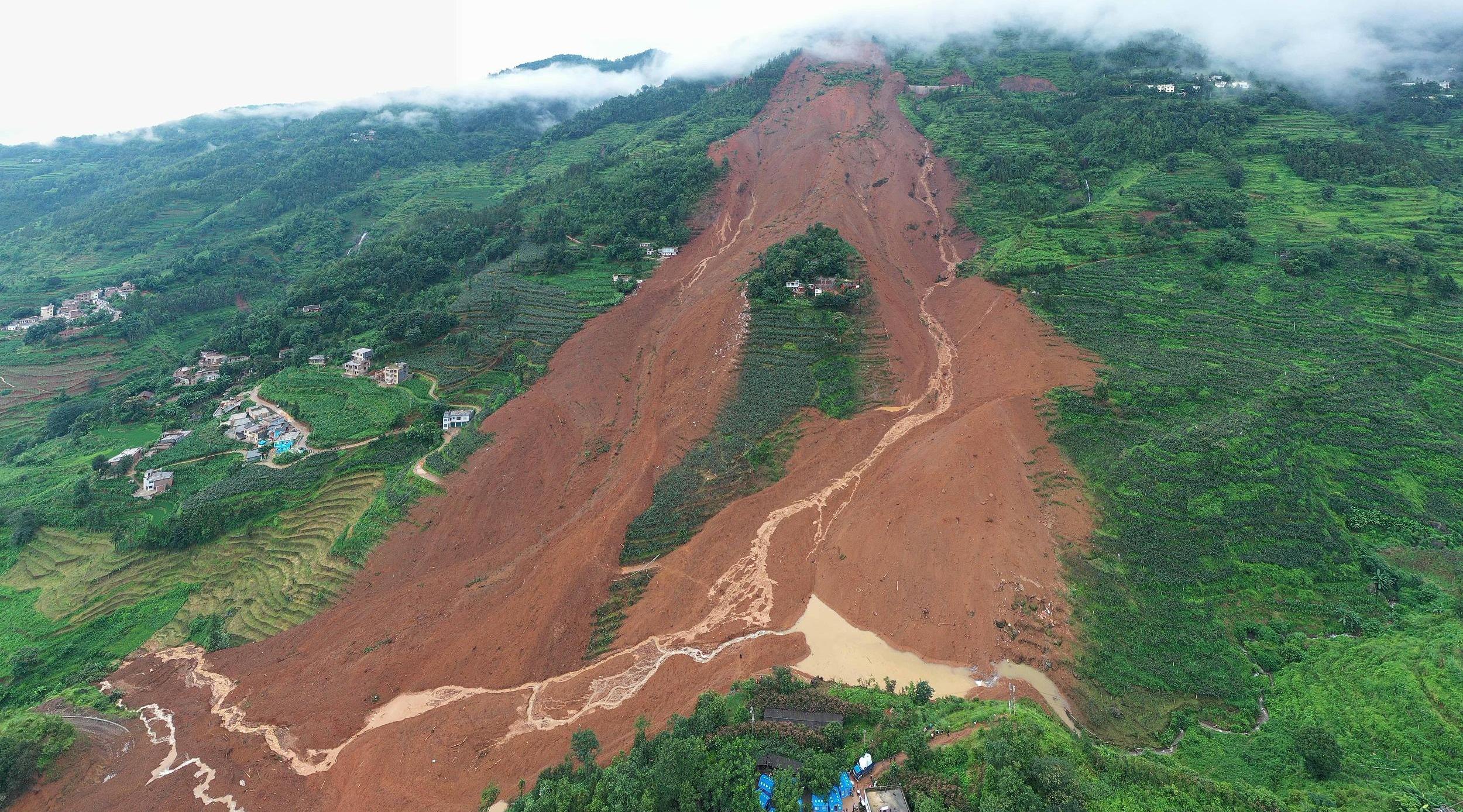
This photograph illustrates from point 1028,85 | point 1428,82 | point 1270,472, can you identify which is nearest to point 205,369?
point 1270,472

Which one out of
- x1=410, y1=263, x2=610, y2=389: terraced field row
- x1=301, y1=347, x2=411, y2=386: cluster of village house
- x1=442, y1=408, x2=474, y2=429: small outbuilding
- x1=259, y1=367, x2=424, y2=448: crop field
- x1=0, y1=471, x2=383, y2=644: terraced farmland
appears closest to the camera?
x1=0, y1=471, x2=383, y2=644: terraced farmland

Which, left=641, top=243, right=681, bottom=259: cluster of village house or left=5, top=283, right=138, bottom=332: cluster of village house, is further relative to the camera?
left=641, top=243, right=681, bottom=259: cluster of village house

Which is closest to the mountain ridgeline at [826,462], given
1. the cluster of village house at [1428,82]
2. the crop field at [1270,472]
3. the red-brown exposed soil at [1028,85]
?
the crop field at [1270,472]

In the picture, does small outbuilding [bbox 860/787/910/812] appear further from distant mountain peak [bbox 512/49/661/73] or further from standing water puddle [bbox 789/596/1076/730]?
distant mountain peak [bbox 512/49/661/73]

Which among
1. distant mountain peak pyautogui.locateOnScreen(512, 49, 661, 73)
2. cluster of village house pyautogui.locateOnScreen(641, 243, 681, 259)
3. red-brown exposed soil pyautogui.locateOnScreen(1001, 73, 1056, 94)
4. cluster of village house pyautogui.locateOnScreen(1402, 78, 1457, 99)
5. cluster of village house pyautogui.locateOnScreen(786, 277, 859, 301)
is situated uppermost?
distant mountain peak pyautogui.locateOnScreen(512, 49, 661, 73)

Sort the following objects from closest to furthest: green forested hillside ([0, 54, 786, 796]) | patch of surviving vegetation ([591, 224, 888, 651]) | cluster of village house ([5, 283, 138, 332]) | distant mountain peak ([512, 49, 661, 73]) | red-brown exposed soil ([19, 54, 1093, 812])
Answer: red-brown exposed soil ([19, 54, 1093, 812]), green forested hillside ([0, 54, 786, 796]), patch of surviving vegetation ([591, 224, 888, 651]), cluster of village house ([5, 283, 138, 332]), distant mountain peak ([512, 49, 661, 73])

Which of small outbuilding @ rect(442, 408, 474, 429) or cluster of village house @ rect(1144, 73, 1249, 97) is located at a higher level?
cluster of village house @ rect(1144, 73, 1249, 97)

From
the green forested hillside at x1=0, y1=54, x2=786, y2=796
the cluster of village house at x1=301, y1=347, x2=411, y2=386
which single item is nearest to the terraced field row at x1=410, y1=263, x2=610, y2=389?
the green forested hillside at x1=0, y1=54, x2=786, y2=796

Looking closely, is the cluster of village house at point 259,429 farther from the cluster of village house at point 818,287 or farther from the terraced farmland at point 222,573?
the cluster of village house at point 818,287
